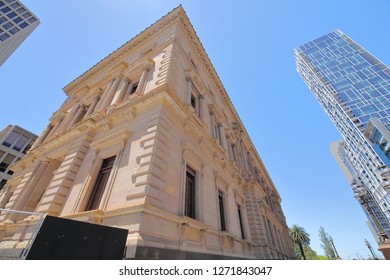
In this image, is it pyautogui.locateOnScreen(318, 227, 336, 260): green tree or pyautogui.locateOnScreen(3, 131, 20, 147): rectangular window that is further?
pyautogui.locateOnScreen(318, 227, 336, 260): green tree

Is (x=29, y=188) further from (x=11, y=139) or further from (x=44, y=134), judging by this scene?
(x=11, y=139)

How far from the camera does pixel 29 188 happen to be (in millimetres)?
10633

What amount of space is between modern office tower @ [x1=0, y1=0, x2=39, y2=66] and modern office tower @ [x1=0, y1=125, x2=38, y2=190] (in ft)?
84.3

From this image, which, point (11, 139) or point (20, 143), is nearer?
point (11, 139)

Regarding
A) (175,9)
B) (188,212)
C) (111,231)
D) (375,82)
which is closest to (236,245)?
(188,212)

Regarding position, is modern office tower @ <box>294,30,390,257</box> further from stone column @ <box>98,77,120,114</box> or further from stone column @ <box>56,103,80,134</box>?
stone column @ <box>56,103,80,134</box>

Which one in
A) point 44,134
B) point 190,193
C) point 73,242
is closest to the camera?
point 73,242

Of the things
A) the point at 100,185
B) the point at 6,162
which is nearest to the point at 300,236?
the point at 100,185

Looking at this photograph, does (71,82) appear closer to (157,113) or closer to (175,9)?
(175,9)

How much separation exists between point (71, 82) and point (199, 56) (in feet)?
50.5

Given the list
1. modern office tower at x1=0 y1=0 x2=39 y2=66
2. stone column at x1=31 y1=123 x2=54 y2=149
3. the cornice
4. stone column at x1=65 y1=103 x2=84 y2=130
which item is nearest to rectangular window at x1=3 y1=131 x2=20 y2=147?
modern office tower at x1=0 y1=0 x2=39 y2=66

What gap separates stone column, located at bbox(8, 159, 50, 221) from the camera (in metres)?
10.0

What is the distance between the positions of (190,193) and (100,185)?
4107 millimetres

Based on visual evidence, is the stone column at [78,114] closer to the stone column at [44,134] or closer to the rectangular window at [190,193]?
the stone column at [44,134]
